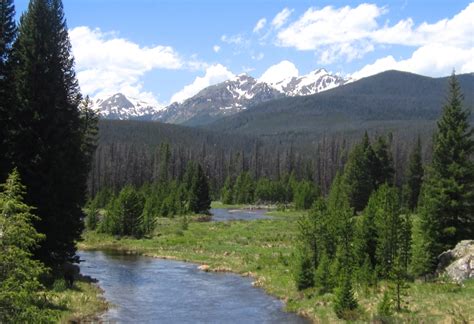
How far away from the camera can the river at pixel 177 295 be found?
31.2 m

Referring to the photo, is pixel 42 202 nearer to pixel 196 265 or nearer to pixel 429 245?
pixel 196 265

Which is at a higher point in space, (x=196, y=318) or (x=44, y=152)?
(x=44, y=152)

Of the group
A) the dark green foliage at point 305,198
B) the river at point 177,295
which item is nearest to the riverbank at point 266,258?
the river at point 177,295

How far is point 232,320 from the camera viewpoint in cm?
3058

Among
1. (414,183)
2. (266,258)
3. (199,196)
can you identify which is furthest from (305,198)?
(266,258)

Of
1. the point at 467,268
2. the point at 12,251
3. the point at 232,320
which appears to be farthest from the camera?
Result: the point at 467,268

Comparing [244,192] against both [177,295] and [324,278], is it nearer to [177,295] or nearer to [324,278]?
[177,295]

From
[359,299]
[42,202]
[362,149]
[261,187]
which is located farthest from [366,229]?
[261,187]

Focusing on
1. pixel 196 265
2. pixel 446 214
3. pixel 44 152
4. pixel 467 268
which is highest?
pixel 44 152

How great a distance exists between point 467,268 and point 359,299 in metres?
7.11

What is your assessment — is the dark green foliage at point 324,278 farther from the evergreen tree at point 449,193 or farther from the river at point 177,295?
the evergreen tree at point 449,193

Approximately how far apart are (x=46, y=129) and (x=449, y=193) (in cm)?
2827

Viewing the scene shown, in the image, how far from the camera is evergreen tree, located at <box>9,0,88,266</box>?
114 ft

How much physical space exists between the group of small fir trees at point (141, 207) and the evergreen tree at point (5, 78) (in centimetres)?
3754
